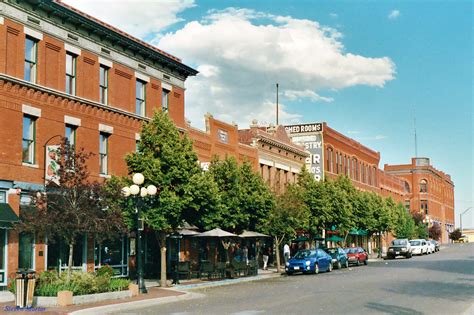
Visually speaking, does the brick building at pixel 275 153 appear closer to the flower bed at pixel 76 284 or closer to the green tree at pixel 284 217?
the green tree at pixel 284 217

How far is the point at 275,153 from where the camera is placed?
52.8m

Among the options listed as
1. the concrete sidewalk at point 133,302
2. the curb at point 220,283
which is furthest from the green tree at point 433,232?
the concrete sidewalk at point 133,302

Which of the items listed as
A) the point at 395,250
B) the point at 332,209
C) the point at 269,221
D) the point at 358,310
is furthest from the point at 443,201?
the point at 358,310

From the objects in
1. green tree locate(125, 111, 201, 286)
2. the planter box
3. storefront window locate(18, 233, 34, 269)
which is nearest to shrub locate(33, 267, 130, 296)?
the planter box

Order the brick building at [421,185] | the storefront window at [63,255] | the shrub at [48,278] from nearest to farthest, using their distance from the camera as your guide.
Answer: the shrub at [48,278] → the storefront window at [63,255] → the brick building at [421,185]

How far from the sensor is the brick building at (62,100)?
25203 millimetres

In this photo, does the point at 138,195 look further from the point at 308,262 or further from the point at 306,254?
the point at 306,254

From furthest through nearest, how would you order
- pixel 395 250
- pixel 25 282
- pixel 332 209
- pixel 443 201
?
pixel 443 201 → pixel 395 250 → pixel 332 209 → pixel 25 282

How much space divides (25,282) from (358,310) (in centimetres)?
956

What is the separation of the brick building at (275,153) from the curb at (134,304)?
2376 cm

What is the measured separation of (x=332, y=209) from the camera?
48875 millimetres

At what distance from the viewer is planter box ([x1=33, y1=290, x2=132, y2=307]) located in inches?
766

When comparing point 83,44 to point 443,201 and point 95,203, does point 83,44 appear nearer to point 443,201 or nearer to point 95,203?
point 95,203

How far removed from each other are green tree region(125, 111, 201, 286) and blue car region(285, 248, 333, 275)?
1031 cm
